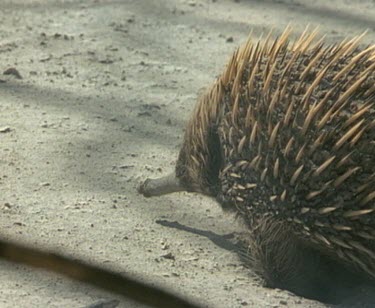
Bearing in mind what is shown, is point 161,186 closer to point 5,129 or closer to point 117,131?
point 117,131

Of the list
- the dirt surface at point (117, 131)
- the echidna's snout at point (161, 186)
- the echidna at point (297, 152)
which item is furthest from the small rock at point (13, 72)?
the echidna at point (297, 152)

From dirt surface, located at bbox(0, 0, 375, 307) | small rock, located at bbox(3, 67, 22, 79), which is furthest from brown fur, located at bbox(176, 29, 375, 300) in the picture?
small rock, located at bbox(3, 67, 22, 79)

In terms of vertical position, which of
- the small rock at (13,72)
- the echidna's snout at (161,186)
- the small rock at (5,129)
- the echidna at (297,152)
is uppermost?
the echidna at (297,152)

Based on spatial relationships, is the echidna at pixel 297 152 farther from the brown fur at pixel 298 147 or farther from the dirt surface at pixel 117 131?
the dirt surface at pixel 117 131

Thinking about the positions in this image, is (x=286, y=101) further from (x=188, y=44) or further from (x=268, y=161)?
(x=188, y=44)

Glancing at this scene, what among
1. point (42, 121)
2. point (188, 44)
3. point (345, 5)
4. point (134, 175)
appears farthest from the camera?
point (345, 5)

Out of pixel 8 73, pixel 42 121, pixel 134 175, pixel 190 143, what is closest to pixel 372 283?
pixel 190 143
